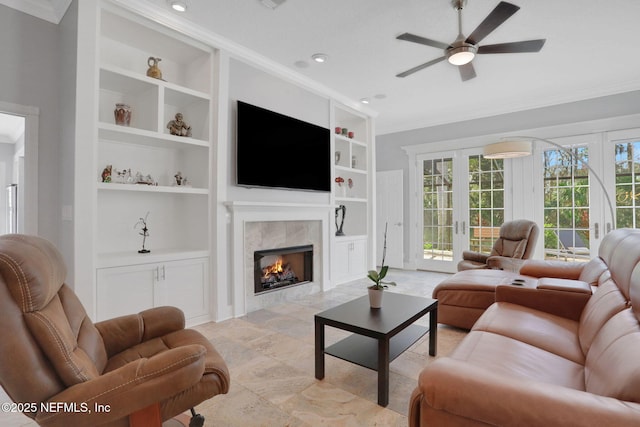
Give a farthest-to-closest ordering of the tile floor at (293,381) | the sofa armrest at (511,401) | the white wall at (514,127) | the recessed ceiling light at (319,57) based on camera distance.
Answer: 1. the white wall at (514,127)
2. the recessed ceiling light at (319,57)
3. the tile floor at (293,381)
4. the sofa armrest at (511,401)

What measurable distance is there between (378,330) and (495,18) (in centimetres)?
233

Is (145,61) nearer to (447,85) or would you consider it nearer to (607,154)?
(447,85)

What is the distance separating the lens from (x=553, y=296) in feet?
7.33

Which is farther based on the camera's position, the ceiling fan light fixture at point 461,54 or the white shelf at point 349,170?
the white shelf at point 349,170

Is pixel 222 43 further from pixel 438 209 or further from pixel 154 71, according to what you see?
pixel 438 209

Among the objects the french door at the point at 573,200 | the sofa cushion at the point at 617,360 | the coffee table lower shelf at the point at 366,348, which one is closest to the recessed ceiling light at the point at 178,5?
the coffee table lower shelf at the point at 366,348

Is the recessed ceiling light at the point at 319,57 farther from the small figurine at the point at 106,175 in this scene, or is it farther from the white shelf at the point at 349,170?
the small figurine at the point at 106,175

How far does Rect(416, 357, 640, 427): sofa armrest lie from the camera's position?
88cm

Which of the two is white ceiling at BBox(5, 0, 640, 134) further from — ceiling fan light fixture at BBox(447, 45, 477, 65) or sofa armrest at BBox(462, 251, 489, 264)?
sofa armrest at BBox(462, 251, 489, 264)

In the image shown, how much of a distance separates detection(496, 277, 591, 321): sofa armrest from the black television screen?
2585mm

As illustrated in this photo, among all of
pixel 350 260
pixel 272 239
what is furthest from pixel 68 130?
pixel 350 260

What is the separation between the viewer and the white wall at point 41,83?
2.69m

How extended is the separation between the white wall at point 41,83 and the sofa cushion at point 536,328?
3538 mm

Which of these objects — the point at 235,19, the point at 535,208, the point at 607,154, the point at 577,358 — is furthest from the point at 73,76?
the point at 607,154
